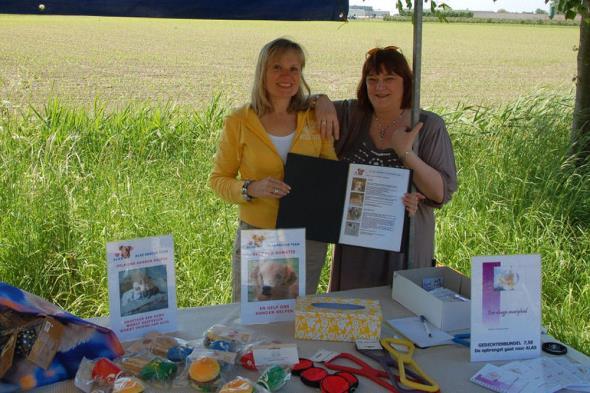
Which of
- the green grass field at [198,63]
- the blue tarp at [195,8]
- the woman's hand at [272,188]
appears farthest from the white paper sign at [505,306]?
the green grass field at [198,63]

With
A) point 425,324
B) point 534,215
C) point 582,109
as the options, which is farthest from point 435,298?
point 582,109

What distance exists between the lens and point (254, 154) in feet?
→ 7.52

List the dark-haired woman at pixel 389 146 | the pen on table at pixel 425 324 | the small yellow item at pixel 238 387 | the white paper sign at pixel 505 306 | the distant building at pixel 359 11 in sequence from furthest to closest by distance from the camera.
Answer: the distant building at pixel 359 11 → the dark-haired woman at pixel 389 146 → the pen on table at pixel 425 324 → the white paper sign at pixel 505 306 → the small yellow item at pixel 238 387

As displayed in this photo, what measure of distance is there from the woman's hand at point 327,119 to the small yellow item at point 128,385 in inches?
48.4

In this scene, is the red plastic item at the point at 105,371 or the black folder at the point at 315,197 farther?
the black folder at the point at 315,197

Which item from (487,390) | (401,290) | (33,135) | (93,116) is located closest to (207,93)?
(93,116)

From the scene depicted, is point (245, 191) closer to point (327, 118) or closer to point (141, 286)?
point (327, 118)

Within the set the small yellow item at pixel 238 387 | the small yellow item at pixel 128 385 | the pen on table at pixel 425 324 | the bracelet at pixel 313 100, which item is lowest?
the pen on table at pixel 425 324

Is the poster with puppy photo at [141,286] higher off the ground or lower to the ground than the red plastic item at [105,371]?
higher

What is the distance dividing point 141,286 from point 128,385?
0.37m

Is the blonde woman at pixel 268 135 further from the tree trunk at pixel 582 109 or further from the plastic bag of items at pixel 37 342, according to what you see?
the tree trunk at pixel 582 109

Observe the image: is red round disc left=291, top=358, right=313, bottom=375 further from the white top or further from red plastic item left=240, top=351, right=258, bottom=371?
the white top

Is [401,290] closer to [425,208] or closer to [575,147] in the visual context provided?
[425,208]

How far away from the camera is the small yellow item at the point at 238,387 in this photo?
4.28 feet
